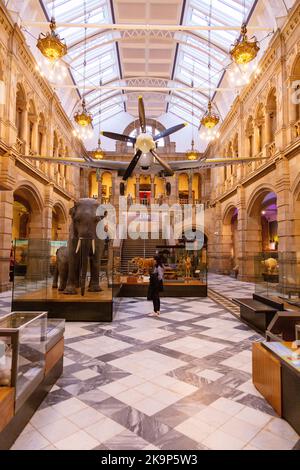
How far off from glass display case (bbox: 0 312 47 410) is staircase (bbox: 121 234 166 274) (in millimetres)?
15744

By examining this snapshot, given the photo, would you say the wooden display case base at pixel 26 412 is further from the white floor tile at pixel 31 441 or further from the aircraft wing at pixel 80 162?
the aircraft wing at pixel 80 162

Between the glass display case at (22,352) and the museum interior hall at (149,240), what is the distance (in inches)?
0.8

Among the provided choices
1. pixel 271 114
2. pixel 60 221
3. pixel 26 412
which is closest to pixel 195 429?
pixel 26 412

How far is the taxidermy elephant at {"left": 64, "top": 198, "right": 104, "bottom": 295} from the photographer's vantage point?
23.4 feet

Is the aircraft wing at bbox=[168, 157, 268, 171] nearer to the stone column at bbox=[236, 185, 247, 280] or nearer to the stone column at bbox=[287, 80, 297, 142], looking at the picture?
the stone column at bbox=[287, 80, 297, 142]

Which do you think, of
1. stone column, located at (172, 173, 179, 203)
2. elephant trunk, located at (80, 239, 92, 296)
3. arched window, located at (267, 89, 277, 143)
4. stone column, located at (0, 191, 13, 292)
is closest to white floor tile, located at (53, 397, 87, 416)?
elephant trunk, located at (80, 239, 92, 296)

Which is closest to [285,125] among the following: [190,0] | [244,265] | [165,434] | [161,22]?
[244,265]

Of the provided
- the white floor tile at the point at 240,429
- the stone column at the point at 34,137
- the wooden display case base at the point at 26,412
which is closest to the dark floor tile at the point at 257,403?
the white floor tile at the point at 240,429

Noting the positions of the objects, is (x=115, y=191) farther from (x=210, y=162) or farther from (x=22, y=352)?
(x=22, y=352)

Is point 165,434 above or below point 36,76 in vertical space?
below

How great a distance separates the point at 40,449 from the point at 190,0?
19.7 metres

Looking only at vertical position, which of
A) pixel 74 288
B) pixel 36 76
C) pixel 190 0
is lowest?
pixel 74 288

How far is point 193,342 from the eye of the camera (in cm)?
541
